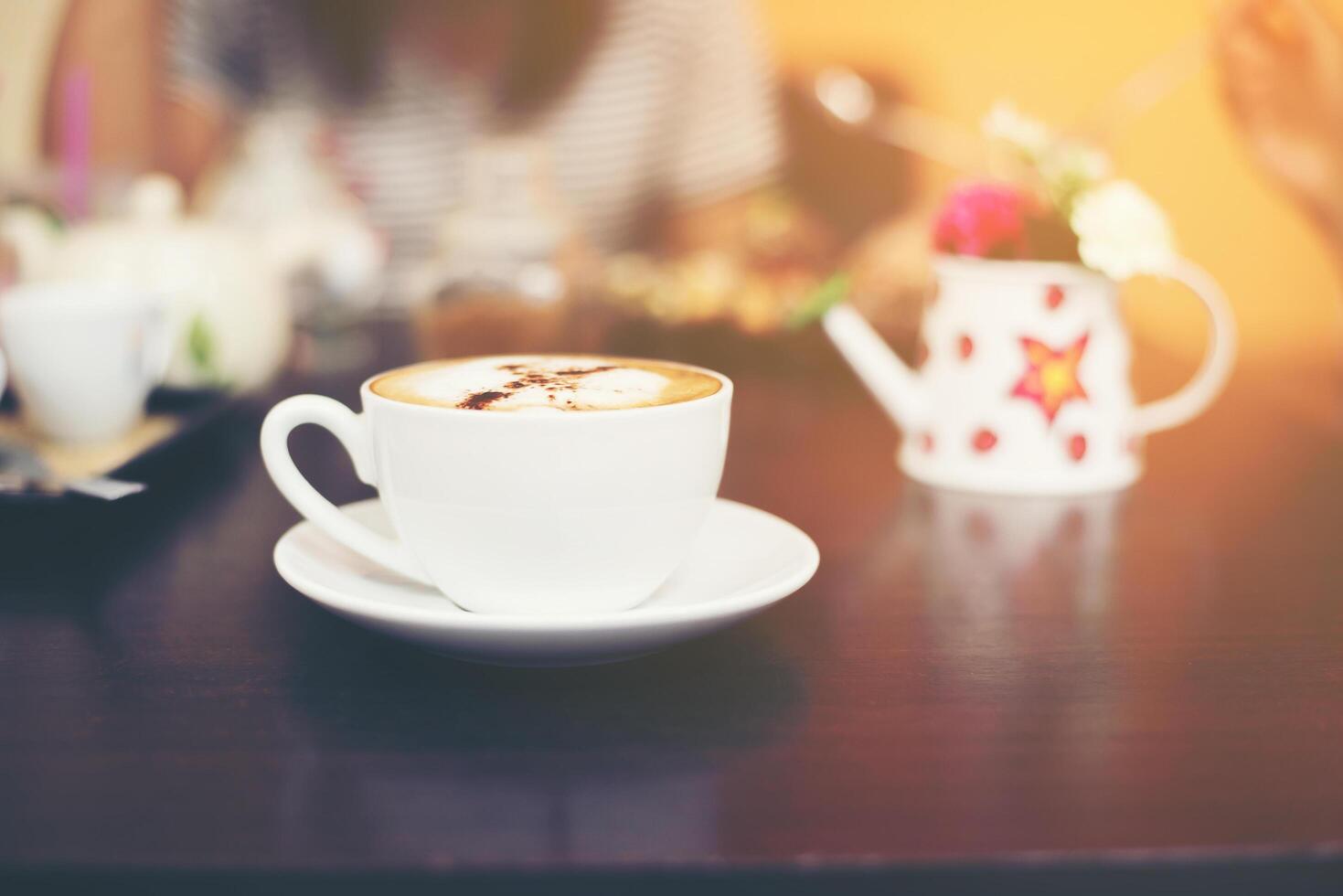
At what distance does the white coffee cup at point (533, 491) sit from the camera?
44 cm

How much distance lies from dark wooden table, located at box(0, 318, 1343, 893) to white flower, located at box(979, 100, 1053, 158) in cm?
29

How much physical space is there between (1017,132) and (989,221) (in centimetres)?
6

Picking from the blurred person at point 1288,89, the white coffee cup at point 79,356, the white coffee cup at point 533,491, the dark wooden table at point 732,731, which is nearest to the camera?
the dark wooden table at point 732,731

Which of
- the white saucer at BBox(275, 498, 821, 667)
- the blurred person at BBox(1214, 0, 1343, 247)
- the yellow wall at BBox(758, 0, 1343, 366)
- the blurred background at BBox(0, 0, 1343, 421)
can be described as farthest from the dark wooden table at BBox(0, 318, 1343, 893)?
the yellow wall at BBox(758, 0, 1343, 366)

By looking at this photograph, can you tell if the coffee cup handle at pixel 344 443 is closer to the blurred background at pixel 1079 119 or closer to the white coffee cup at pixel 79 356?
the white coffee cup at pixel 79 356

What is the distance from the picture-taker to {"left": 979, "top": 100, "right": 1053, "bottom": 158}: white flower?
0.81 meters

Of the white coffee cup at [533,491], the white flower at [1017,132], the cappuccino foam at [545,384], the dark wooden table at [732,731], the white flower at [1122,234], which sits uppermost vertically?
the white flower at [1017,132]

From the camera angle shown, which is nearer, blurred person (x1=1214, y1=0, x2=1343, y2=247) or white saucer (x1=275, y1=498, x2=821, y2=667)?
white saucer (x1=275, y1=498, x2=821, y2=667)

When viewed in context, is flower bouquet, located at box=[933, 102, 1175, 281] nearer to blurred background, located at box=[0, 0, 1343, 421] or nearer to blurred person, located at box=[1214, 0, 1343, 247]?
blurred person, located at box=[1214, 0, 1343, 247]

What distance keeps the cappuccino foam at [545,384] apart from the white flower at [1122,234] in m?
0.37

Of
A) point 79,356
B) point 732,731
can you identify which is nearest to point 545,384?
point 732,731

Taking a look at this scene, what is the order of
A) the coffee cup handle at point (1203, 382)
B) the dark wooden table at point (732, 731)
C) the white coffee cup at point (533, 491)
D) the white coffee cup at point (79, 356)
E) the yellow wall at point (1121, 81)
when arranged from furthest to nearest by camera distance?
1. the yellow wall at point (1121, 81)
2. the coffee cup handle at point (1203, 382)
3. the white coffee cup at point (79, 356)
4. the white coffee cup at point (533, 491)
5. the dark wooden table at point (732, 731)

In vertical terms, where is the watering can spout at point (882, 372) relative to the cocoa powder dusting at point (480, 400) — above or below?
below

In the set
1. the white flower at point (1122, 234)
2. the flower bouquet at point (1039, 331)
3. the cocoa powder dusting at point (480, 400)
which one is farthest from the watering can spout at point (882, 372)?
the cocoa powder dusting at point (480, 400)
